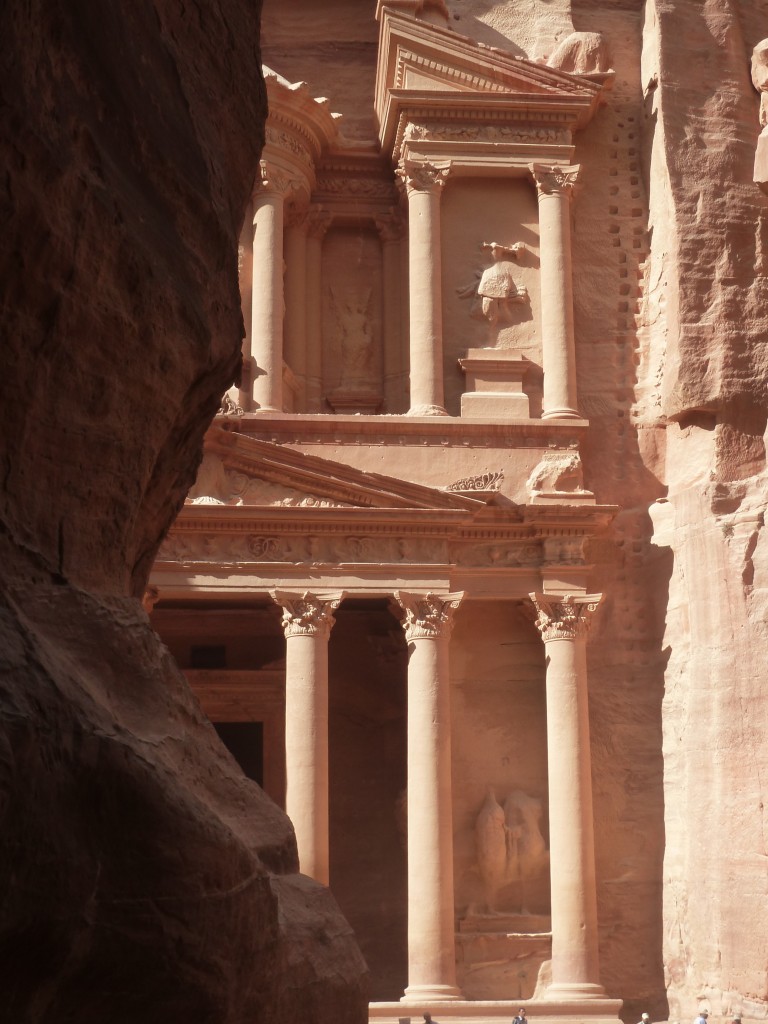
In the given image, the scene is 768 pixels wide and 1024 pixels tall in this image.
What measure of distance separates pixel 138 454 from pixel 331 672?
1683cm

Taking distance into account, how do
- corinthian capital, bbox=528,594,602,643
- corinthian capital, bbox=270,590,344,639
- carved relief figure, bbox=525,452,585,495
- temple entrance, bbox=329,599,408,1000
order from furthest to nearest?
temple entrance, bbox=329,599,408,1000
carved relief figure, bbox=525,452,585,495
corinthian capital, bbox=528,594,602,643
corinthian capital, bbox=270,590,344,639

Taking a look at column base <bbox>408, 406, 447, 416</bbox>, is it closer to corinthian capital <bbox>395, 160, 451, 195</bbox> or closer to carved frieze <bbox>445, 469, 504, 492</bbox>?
carved frieze <bbox>445, 469, 504, 492</bbox>

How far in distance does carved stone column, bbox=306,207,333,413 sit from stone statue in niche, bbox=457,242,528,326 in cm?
206

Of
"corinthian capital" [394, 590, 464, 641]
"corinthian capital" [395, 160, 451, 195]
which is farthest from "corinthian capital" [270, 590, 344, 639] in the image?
"corinthian capital" [395, 160, 451, 195]

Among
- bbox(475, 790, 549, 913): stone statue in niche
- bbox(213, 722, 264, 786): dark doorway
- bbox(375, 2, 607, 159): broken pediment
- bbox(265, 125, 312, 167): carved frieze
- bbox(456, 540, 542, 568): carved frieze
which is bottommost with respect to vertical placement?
bbox(475, 790, 549, 913): stone statue in niche

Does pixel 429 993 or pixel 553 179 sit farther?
pixel 553 179

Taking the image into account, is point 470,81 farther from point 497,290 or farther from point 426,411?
point 426,411

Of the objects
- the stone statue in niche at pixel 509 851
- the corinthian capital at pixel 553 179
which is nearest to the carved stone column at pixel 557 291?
the corinthian capital at pixel 553 179

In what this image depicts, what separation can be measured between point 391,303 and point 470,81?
2965mm

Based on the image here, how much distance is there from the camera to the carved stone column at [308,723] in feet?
54.4

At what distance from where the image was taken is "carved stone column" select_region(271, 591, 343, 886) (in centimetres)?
1659

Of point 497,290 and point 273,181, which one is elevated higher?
point 273,181

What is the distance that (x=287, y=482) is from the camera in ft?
57.1

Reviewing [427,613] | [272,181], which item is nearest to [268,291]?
[272,181]
